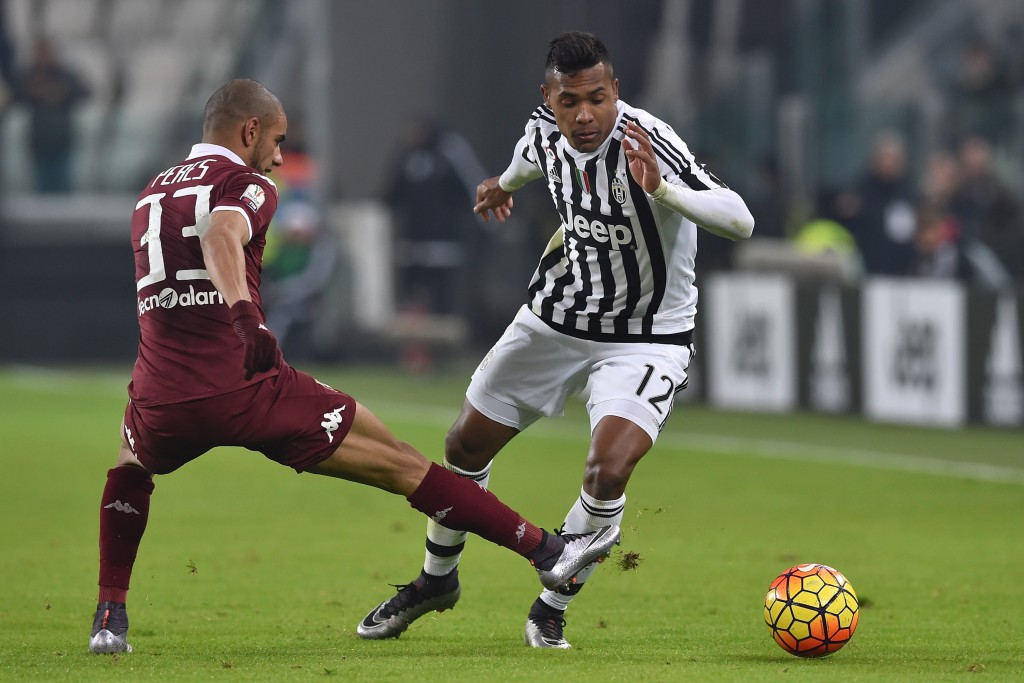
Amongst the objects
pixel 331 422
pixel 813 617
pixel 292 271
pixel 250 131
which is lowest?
pixel 292 271

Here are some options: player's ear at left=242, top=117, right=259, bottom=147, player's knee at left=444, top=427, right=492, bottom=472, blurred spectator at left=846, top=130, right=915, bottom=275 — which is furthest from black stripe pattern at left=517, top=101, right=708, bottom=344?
blurred spectator at left=846, top=130, right=915, bottom=275

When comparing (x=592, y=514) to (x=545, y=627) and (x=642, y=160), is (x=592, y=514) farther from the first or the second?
(x=642, y=160)

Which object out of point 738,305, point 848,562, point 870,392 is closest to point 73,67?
point 738,305

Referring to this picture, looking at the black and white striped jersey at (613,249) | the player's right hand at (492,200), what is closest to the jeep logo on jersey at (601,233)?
the black and white striped jersey at (613,249)

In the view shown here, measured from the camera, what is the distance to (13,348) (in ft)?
69.3

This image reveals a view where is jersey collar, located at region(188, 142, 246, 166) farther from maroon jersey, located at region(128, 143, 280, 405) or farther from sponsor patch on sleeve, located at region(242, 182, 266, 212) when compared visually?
sponsor patch on sleeve, located at region(242, 182, 266, 212)

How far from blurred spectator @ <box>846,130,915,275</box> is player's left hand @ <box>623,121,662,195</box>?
12.4 metres

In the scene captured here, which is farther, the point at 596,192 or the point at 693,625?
the point at 693,625

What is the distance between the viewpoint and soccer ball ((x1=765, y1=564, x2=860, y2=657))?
585 cm

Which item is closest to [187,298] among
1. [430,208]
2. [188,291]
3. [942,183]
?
[188,291]

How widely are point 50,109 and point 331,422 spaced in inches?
688

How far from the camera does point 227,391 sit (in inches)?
223

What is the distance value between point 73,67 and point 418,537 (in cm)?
1492

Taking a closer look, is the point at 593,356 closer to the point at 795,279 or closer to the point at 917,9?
the point at 795,279
